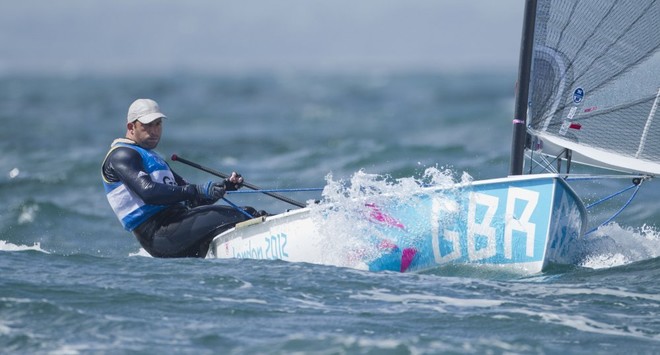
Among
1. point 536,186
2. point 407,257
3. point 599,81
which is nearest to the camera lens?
point 536,186

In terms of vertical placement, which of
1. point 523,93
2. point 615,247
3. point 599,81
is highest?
point 599,81

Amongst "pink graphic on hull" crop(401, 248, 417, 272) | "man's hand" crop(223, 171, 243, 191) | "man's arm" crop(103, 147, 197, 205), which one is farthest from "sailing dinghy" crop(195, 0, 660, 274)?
"man's arm" crop(103, 147, 197, 205)

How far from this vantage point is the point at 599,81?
6.89 metres

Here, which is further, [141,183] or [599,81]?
[599,81]

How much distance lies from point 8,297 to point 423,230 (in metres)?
2.45

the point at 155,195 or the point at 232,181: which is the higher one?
the point at 232,181

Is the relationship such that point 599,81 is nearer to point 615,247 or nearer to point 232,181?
point 615,247

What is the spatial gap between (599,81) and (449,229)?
150 centimetres

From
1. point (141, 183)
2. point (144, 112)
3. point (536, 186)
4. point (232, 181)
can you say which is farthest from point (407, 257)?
point (144, 112)

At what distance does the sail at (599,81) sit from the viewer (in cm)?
678

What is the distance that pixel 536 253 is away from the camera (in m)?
6.21

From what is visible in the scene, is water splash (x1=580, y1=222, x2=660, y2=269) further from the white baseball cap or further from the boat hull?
the white baseball cap

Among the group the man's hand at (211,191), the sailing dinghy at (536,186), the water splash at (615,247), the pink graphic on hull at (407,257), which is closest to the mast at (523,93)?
the sailing dinghy at (536,186)

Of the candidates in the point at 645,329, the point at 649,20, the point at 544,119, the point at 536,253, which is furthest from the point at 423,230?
the point at 649,20
